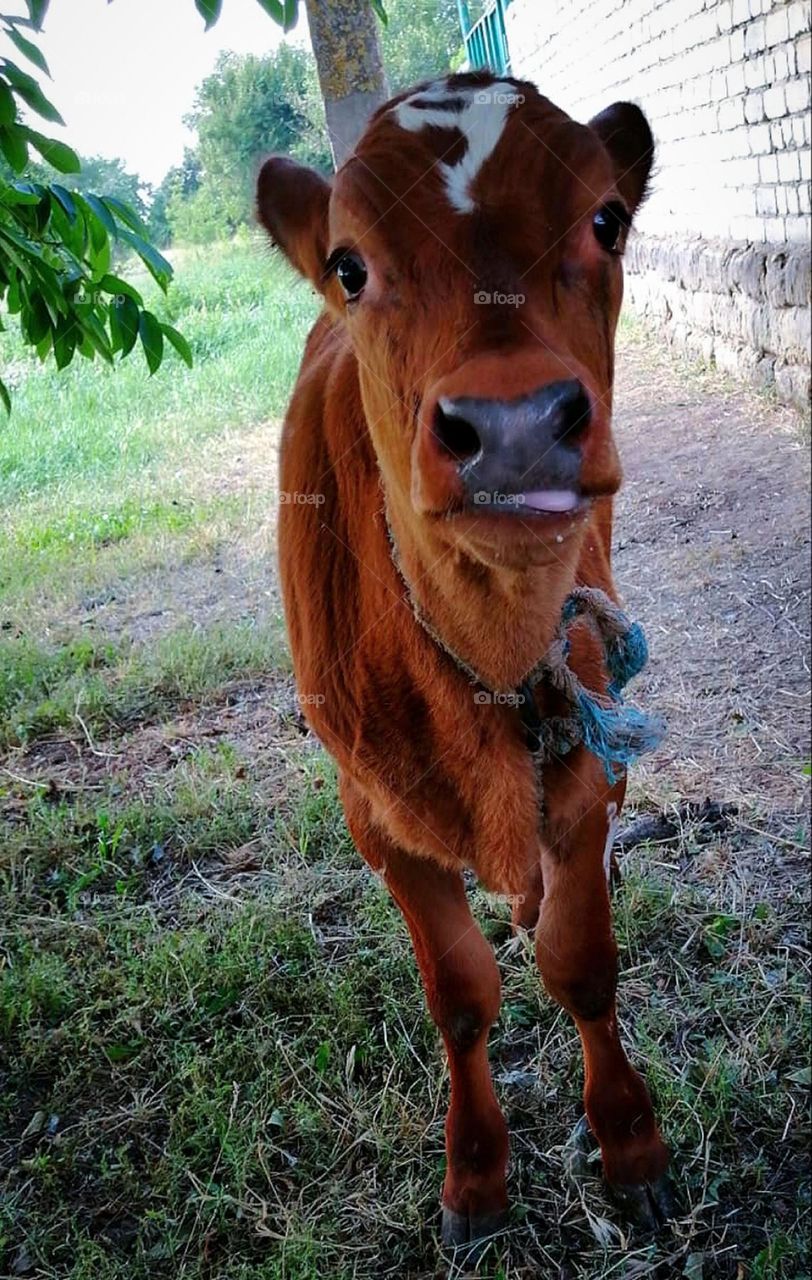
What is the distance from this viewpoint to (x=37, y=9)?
2154 mm

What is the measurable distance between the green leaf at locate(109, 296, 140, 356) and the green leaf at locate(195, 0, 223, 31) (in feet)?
2.27

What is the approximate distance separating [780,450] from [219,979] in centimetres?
400

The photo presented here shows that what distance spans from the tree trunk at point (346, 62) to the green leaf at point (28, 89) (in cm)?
86

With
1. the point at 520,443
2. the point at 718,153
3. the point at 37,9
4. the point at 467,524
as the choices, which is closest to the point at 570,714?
the point at 467,524

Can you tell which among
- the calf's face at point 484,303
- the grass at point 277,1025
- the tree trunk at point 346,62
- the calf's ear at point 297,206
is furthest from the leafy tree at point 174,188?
the calf's face at point 484,303

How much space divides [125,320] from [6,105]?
0.60 meters

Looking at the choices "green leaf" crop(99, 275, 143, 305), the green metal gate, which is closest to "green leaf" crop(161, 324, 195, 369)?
"green leaf" crop(99, 275, 143, 305)

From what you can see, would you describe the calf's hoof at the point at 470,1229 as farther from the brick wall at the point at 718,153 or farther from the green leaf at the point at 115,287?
the brick wall at the point at 718,153

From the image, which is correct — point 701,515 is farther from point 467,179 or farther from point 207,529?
point 467,179

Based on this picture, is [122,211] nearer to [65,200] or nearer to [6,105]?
[65,200]

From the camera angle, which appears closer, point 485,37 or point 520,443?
point 520,443

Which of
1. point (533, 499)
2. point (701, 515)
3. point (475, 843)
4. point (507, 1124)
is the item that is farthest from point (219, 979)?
point (701, 515)

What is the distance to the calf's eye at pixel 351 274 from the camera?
1792 millimetres

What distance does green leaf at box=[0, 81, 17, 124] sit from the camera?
2.12 metres
